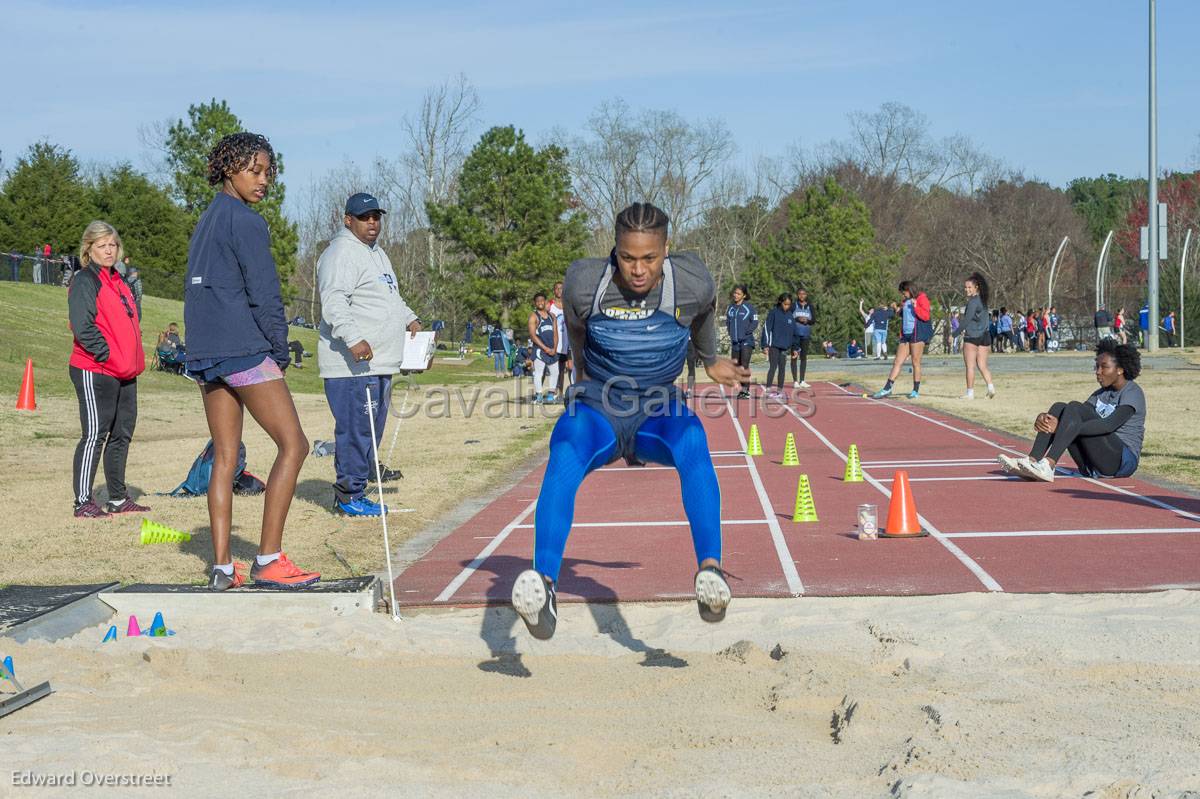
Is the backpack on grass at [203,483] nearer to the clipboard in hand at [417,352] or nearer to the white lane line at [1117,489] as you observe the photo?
the clipboard in hand at [417,352]

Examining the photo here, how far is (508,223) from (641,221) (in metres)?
48.3

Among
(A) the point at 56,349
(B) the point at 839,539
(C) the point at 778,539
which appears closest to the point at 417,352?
(C) the point at 778,539

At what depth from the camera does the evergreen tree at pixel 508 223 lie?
168ft

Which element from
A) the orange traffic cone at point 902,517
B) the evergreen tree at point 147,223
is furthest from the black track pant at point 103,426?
the evergreen tree at point 147,223

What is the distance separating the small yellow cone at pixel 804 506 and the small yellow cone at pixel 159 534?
4074 mm

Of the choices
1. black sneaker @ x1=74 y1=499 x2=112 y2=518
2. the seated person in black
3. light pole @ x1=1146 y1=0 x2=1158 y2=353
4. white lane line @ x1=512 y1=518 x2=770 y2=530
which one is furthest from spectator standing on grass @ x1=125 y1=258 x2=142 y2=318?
light pole @ x1=1146 y1=0 x2=1158 y2=353

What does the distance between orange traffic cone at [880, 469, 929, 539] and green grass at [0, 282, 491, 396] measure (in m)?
17.3

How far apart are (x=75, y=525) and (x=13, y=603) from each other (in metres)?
2.94

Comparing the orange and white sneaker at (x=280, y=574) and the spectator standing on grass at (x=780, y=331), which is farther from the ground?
the spectator standing on grass at (x=780, y=331)

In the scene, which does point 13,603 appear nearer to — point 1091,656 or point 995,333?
point 1091,656

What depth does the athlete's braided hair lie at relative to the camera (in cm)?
458

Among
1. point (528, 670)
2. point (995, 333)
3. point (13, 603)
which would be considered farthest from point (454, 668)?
point (995, 333)

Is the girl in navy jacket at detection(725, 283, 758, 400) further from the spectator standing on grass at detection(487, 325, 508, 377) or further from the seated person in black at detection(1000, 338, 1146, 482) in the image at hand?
the spectator standing on grass at detection(487, 325, 508, 377)

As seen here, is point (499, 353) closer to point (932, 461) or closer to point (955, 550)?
point (932, 461)
